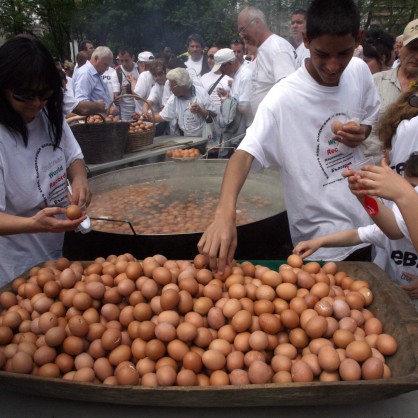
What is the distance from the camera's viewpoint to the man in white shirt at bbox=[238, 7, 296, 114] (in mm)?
4837

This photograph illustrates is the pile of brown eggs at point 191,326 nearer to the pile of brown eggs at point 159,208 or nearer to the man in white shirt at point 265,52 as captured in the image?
the pile of brown eggs at point 159,208

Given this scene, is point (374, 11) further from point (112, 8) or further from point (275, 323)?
point (275, 323)

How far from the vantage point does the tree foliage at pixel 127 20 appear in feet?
91.0

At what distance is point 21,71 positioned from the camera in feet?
6.18

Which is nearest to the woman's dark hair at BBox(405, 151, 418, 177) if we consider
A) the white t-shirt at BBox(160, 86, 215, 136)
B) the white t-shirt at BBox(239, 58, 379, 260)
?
the white t-shirt at BBox(239, 58, 379, 260)

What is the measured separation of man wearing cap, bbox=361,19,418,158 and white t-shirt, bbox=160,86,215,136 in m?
3.10

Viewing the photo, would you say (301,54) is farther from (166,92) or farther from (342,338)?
(342,338)

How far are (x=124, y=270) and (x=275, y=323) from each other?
78 cm

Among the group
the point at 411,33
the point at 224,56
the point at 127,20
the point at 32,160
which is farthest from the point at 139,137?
the point at 127,20

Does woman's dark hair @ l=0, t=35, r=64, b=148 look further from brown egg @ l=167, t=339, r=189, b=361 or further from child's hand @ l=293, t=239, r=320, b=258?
child's hand @ l=293, t=239, r=320, b=258

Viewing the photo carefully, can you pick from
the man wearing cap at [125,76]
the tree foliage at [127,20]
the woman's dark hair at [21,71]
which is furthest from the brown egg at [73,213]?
the tree foliage at [127,20]

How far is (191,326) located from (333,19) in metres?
1.60

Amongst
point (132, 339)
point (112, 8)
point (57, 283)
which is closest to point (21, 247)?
point (57, 283)

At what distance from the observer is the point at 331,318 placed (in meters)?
1.66
